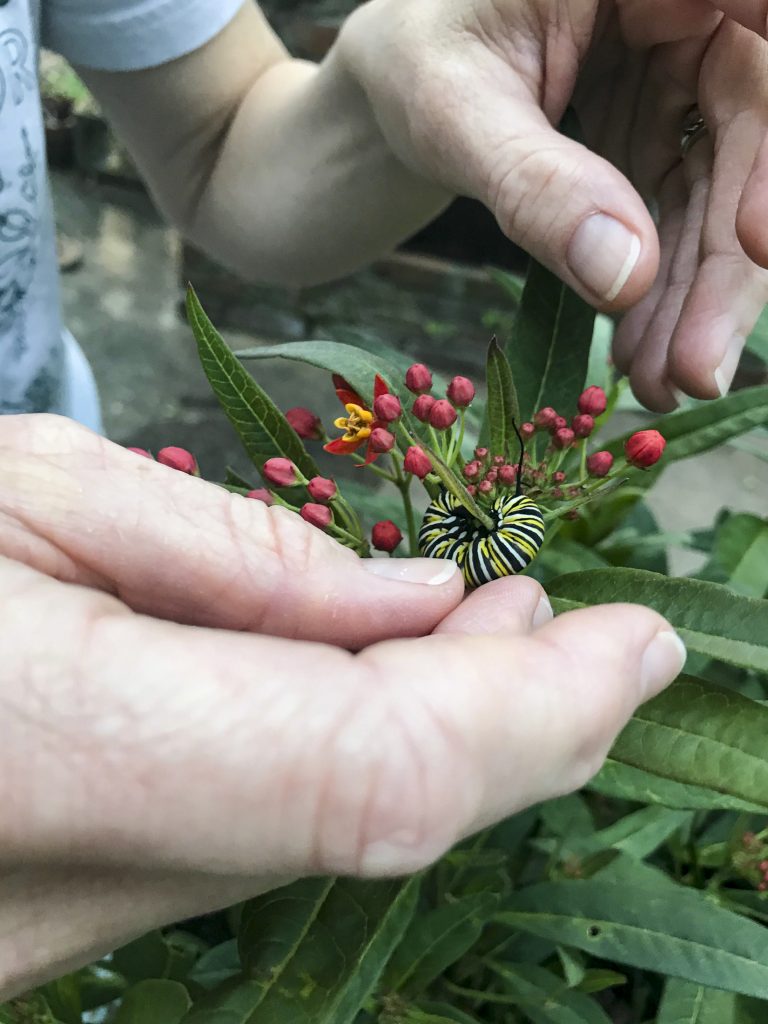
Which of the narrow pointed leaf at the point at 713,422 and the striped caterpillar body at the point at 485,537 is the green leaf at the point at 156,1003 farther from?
the narrow pointed leaf at the point at 713,422

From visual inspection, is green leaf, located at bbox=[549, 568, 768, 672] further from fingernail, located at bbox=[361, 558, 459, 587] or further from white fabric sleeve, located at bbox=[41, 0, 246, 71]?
white fabric sleeve, located at bbox=[41, 0, 246, 71]

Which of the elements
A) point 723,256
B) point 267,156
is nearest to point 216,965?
point 723,256

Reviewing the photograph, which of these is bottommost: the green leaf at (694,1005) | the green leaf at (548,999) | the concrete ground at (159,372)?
the concrete ground at (159,372)

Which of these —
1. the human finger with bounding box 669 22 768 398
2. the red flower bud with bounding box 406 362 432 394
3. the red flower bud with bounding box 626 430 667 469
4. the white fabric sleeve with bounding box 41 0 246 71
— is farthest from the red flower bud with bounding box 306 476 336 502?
the white fabric sleeve with bounding box 41 0 246 71

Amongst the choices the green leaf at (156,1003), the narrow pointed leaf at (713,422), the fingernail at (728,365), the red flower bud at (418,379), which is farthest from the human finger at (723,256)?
the green leaf at (156,1003)

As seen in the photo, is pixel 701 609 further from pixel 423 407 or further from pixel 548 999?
pixel 548 999
